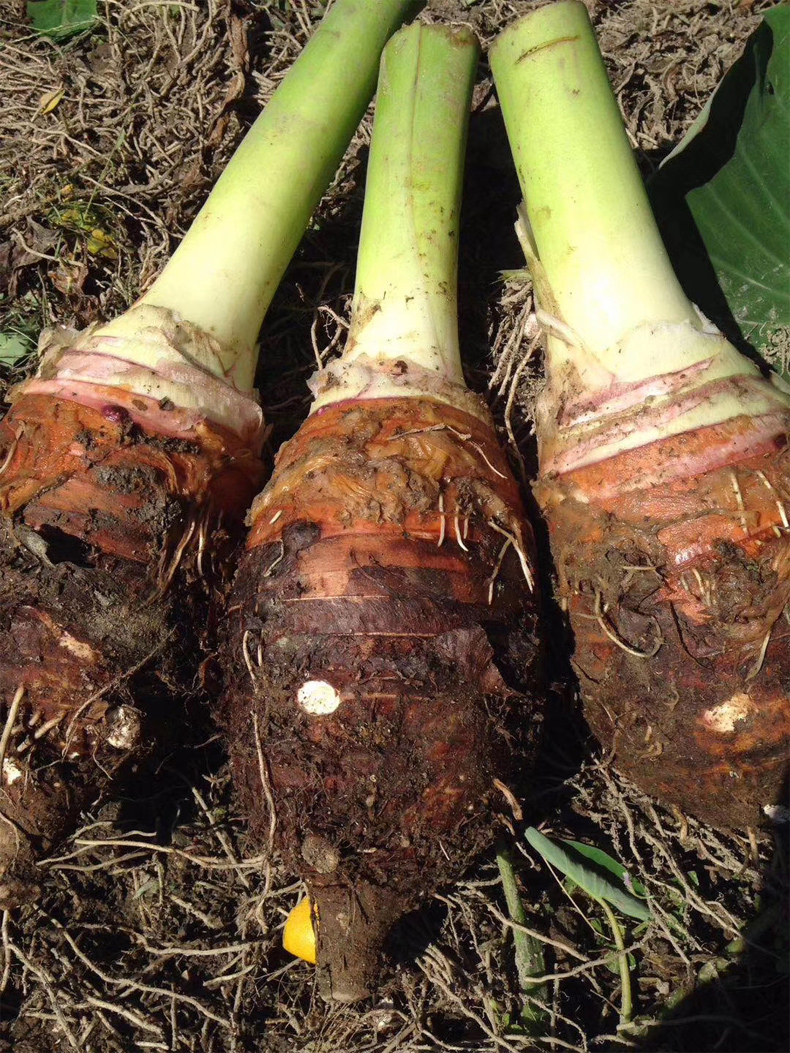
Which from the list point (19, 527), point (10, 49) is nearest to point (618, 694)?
point (19, 527)

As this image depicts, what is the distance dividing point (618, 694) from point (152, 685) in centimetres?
95

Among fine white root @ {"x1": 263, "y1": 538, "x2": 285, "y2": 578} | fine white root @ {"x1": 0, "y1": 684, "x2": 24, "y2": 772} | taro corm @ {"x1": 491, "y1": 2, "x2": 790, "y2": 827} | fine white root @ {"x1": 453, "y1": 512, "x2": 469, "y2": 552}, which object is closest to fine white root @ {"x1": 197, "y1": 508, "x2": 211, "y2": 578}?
fine white root @ {"x1": 263, "y1": 538, "x2": 285, "y2": 578}

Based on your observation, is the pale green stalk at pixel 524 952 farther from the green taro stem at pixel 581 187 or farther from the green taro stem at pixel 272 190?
the green taro stem at pixel 272 190

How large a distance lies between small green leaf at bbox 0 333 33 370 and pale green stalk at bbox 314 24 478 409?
95 centimetres

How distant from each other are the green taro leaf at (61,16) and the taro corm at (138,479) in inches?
41.2

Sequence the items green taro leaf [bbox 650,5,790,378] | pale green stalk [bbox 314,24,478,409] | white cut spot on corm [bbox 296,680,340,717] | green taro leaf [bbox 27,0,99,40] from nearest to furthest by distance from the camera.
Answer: white cut spot on corm [bbox 296,680,340,717], pale green stalk [bbox 314,24,478,409], green taro leaf [bbox 650,5,790,378], green taro leaf [bbox 27,0,99,40]

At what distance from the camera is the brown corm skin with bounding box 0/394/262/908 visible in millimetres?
1627

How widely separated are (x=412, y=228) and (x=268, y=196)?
14.5 inches

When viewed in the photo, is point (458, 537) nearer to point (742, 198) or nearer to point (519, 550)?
point (519, 550)

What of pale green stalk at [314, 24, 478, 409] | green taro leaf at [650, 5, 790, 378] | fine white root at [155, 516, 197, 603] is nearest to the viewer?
fine white root at [155, 516, 197, 603]

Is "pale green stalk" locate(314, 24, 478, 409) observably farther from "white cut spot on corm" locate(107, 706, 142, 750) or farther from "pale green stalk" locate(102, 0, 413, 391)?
"white cut spot on corm" locate(107, 706, 142, 750)

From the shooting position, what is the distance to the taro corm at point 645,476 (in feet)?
5.17

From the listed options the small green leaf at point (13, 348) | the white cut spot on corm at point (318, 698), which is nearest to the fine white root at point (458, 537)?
the white cut spot on corm at point (318, 698)

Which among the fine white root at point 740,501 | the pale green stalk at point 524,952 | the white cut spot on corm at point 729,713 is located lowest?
the pale green stalk at point 524,952
